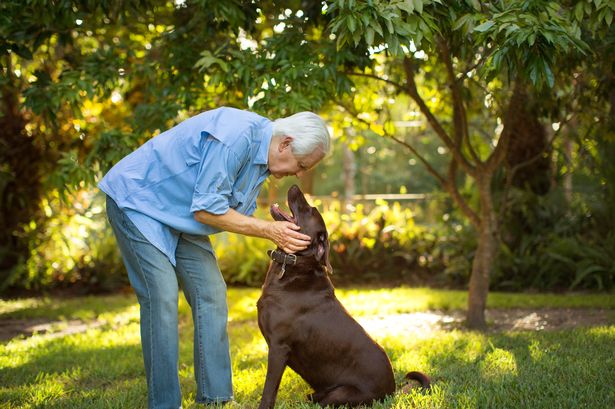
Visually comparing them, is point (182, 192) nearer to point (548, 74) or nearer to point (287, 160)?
point (287, 160)

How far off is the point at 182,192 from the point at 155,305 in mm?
611

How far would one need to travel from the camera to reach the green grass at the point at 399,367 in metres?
3.74

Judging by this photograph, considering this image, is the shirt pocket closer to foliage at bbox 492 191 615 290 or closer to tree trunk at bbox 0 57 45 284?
foliage at bbox 492 191 615 290

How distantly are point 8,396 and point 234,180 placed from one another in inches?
82.9

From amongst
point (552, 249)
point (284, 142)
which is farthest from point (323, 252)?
point (552, 249)

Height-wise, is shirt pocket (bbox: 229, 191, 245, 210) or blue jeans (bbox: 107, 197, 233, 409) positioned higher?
shirt pocket (bbox: 229, 191, 245, 210)

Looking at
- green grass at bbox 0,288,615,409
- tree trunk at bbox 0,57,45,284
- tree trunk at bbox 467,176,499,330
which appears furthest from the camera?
tree trunk at bbox 0,57,45,284

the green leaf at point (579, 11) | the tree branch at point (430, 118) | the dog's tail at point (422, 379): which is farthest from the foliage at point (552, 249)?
the dog's tail at point (422, 379)

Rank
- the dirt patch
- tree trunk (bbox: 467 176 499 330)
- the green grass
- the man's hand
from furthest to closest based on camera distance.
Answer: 1. the dirt patch
2. tree trunk (bbox: 467 176 499 330)
3. the green grass
4. the man's hand

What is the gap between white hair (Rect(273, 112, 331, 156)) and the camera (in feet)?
11.5

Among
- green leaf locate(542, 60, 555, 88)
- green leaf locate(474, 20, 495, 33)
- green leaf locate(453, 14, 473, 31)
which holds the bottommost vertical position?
green leaf locate(542, 60, 555, 88)

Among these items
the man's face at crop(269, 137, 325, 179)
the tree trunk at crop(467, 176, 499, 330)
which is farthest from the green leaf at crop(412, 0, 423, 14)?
the tree trunk at crop(467, 176, 499, 330)

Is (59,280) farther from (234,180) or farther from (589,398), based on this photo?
(589,398)

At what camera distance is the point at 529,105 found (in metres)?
6.98
